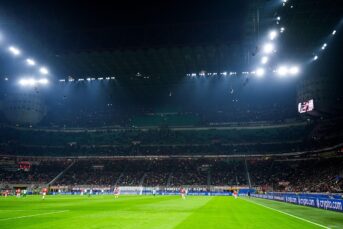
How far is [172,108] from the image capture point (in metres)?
88.2

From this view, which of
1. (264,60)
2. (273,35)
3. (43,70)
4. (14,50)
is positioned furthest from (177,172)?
(14,50)

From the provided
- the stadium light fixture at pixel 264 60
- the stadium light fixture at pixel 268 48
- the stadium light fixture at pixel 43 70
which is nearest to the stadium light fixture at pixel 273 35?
the stadium light fixture at pixel 268 48

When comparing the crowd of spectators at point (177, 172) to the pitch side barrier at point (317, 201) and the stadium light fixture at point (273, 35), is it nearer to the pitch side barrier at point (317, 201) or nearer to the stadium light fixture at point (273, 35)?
the pitch side barrier at point (317, 201)

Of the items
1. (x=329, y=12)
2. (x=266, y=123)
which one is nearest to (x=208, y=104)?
(x=266, y=123)

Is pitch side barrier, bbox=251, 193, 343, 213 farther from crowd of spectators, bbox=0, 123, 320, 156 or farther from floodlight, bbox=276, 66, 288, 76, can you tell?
crowd of spectators, bbox=0, 123, 320, 156

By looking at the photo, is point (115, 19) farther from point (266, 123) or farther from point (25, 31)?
point (266, 123)

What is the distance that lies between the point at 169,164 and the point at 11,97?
38923 mm

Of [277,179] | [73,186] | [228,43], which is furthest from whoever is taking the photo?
[73,186]

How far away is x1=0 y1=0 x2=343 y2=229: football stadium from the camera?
34.8 meters

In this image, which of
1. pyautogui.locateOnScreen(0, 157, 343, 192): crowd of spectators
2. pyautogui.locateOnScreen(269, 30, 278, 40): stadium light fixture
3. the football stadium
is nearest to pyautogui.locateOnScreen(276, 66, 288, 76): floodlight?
the football stadium

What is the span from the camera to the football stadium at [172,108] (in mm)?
34781

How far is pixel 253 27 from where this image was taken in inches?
1534

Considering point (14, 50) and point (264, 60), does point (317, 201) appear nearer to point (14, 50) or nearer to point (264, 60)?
point (264, 60)

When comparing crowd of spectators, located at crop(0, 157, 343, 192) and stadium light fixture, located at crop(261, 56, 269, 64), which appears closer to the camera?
stadium light fixture, located at crop(261, 56, 269, 64)
